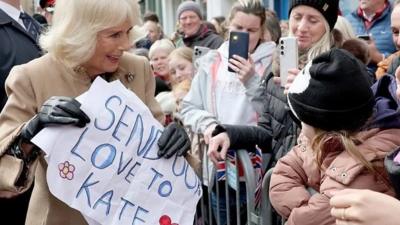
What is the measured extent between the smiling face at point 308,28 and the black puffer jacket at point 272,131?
28 cm

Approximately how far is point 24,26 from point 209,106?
1302mm

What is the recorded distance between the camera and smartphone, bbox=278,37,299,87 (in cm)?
266

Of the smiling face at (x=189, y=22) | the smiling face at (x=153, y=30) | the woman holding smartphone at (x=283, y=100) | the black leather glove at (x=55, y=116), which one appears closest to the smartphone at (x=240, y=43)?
the woman holding smartphone at (x=283, y=100)

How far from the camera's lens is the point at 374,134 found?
6.13 feet

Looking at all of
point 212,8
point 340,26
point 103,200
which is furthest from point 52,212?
point 212,8

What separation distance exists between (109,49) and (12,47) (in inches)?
25.0

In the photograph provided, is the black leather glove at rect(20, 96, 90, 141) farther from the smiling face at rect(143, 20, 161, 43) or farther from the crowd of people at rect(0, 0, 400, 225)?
the smiling face at rect(143, 20, 161, 43)

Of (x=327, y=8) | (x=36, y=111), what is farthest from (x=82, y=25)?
(x=327, y=8)

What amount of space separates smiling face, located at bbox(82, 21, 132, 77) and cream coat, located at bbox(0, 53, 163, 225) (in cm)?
6

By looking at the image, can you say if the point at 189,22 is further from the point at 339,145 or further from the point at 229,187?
the point at 339,145

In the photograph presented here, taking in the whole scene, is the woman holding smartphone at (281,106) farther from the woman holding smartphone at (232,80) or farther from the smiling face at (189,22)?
the smiling face at (189,22)

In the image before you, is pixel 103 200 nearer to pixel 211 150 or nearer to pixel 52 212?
pixel 52 212

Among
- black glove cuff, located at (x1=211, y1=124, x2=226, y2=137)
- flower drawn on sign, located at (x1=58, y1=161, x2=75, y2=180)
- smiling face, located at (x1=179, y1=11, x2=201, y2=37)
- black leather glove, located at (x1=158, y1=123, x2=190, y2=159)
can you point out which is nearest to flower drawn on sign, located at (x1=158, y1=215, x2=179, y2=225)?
black leather glove, located at (x1=158, y1=123, x2=190, y2=159)

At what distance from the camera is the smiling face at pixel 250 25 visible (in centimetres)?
366
